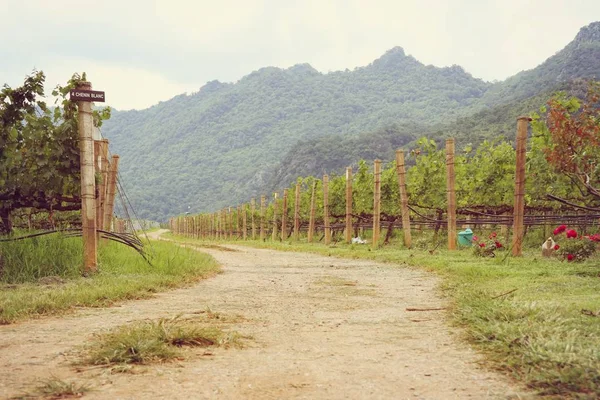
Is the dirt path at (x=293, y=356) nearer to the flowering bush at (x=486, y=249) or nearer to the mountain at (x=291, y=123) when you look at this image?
the flowering bush at (x=486, y=249)

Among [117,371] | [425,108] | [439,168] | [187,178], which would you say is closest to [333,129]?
[425,108]

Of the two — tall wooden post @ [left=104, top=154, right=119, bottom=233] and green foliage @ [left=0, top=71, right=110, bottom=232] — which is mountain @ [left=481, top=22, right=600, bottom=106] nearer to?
tall wooden post @ [left=104, top=154, right=119, bottom=233]

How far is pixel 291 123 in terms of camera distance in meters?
116

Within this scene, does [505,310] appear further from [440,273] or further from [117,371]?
[440,273]

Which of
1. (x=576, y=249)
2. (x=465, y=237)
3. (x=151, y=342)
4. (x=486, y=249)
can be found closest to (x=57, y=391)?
(x=151, y=342)

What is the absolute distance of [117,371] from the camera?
3391 millimetres

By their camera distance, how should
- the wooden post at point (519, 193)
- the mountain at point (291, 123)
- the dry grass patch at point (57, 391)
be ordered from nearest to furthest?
1. the dry grass patch at point (57, 391)
2. the wooden post at point (519, 193)
3. the mountain at point (291, 123)

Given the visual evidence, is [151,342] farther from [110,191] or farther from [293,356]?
[110,191]

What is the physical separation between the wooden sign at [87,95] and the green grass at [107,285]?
2606 millimetres

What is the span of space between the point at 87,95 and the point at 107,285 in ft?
10.4

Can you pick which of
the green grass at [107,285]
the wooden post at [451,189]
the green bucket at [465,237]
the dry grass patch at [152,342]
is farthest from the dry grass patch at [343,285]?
the green bucket at [465,237]

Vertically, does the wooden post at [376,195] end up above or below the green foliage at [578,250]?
above

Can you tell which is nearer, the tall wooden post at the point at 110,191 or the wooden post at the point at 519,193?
the wooden post at the point at 519,193

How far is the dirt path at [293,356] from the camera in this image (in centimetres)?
305
